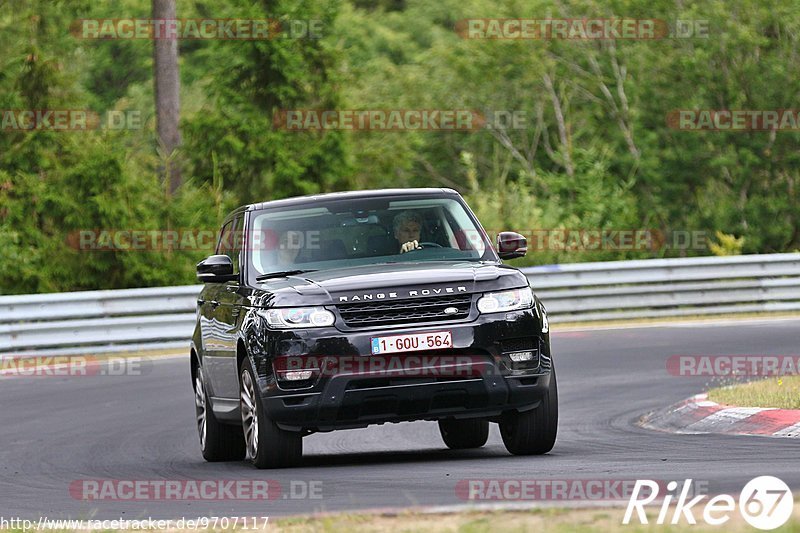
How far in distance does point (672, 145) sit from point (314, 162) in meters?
10.5

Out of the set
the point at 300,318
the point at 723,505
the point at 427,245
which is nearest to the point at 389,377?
the point at 300,318

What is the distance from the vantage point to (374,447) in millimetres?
12117

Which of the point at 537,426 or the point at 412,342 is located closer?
the point at 412,342

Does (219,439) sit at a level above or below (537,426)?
below

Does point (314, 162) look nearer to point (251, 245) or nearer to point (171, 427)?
point (171, 427)

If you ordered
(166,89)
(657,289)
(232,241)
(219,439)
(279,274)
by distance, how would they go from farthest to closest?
1. (166,89)
2. (657,289)
3. (232,241)
4. (219,439)
5. (279,274)

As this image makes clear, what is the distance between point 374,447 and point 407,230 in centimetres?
194

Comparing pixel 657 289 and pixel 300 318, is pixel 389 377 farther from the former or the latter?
pixel 657 289

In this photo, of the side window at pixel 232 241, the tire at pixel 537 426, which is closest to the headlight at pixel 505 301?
the tire at pixel 537 426

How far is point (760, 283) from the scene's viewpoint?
948 inches

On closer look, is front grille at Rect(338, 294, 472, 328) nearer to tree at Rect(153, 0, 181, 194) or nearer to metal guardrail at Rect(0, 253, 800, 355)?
metal guardrail at Rect(0, 253, 800, 355)

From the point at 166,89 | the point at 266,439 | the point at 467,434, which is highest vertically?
the point at 166,89

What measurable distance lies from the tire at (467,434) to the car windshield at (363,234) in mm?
1454

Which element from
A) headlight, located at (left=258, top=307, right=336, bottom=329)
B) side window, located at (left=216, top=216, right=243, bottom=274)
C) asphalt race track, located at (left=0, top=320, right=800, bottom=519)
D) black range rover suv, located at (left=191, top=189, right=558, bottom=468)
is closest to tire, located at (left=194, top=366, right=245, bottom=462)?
asphalt race track, located at (left=0, top=320, right=800, bottom=519)
